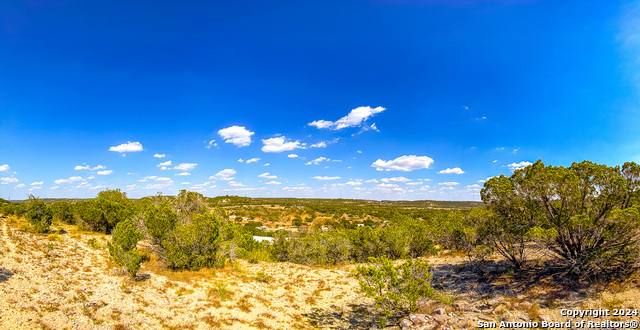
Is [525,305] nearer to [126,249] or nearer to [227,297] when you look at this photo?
[227,297]

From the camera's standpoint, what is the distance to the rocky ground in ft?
27.8

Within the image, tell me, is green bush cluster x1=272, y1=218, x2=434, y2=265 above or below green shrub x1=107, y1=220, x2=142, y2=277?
below

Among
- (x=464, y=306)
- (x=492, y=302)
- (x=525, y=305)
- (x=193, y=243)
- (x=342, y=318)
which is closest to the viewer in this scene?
(x=525, y=305)

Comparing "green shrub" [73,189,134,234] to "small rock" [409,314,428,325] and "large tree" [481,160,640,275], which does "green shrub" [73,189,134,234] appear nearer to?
"small rock" [409,314,428,325]

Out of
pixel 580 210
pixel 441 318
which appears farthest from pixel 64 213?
pixel 580 210

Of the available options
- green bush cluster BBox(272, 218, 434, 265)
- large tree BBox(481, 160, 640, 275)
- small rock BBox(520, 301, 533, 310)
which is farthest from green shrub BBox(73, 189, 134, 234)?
large tree BBox(481, 160, 640, 275)

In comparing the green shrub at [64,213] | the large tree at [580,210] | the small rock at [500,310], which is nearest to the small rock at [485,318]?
the small rock at [500,310]

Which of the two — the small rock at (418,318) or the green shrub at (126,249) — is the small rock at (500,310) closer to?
the small rock at (418,318)

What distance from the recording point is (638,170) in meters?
10.0

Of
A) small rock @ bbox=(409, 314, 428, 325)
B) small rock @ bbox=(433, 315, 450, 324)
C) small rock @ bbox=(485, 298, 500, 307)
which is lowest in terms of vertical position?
small rock @ bbox=(409, 314, 428, 325)

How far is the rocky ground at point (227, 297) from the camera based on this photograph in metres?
8.48

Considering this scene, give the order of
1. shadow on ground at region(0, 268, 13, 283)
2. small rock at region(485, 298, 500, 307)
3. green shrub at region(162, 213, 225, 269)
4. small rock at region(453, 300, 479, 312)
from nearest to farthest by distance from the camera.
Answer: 1. shadow on ground at region(0, 268, 13, 283)
2. small rock at region(453, 300, 479, 312)
3. small rock at region(485, 298, 500, 307)
4. green shrub at region(162, 213, 225, 269)

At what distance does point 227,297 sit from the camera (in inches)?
492

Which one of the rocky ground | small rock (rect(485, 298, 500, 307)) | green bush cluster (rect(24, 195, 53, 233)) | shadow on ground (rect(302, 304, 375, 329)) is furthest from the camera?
green bush cluster (rect(24, 195, 53, 233))
